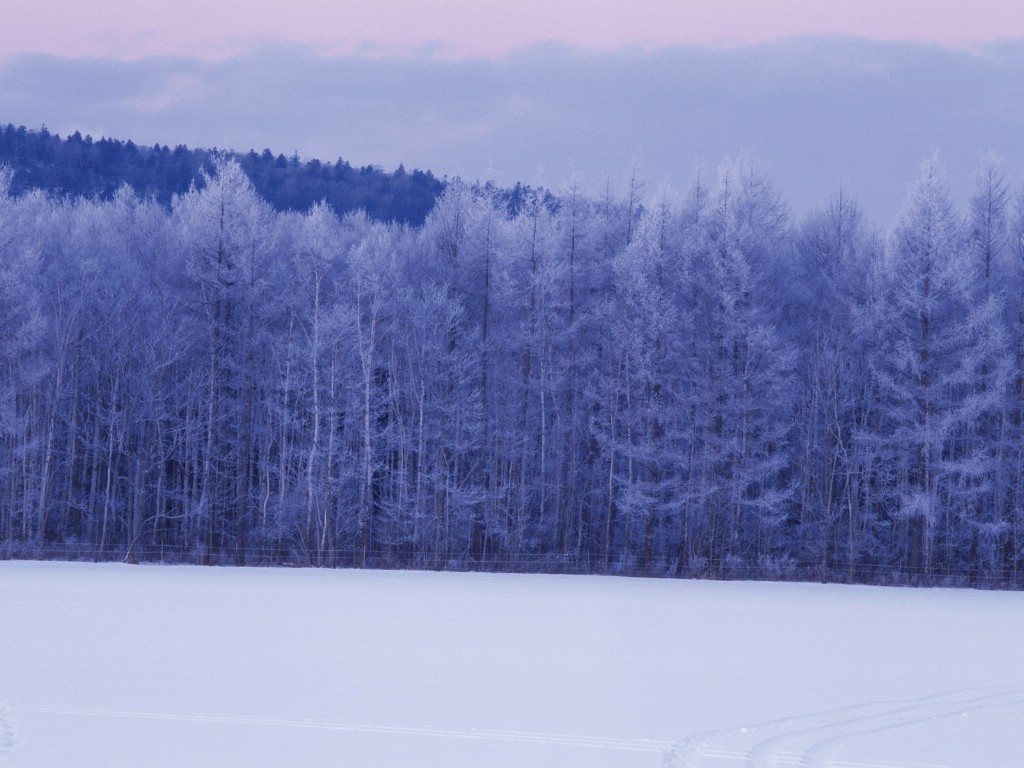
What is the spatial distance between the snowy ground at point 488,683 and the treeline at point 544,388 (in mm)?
13901

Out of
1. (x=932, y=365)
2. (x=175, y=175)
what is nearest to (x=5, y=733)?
(x=932, y=365)

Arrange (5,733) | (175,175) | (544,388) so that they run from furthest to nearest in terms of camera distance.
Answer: (175,175) < (544,388) < (5,733)

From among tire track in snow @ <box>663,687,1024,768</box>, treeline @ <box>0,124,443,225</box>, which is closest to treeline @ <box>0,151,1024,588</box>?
tire track in snow @ <box>663,687,1024,768</box>

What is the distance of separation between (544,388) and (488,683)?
1191 inches

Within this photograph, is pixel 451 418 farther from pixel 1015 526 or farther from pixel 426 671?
pixel 426 671

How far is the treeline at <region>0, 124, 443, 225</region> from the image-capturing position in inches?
Answer: 4412

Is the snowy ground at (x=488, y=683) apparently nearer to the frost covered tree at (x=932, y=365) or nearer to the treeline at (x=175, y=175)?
the frost covered tree at (x=932, y=365)

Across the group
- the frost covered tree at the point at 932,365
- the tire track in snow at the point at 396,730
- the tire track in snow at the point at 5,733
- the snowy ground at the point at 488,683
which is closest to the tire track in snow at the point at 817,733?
the snowy ground at the point at 488,683

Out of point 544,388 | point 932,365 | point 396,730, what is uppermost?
point 932,365

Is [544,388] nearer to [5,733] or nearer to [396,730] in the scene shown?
[396,730]

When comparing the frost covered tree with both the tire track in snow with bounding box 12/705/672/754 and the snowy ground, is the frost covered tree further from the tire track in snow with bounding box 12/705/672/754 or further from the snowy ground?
the tire track in snow with bounding box 12/705/672/754

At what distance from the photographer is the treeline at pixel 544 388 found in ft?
139

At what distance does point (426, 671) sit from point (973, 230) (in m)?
34.3

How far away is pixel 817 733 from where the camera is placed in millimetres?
12570
